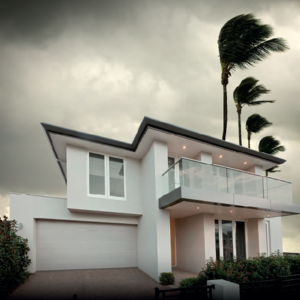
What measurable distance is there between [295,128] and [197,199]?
9347 mm

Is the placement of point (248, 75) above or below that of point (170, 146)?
above

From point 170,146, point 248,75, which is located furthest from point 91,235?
point 248,75

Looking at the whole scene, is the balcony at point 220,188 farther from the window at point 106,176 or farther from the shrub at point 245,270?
the window at point 106,176

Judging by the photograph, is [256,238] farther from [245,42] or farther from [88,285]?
[245,42]

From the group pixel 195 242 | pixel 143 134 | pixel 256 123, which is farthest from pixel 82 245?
pixel 256 123

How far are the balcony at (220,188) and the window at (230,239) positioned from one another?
2.23 m

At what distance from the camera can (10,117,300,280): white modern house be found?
10.4 m

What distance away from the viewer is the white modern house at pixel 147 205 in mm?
10406

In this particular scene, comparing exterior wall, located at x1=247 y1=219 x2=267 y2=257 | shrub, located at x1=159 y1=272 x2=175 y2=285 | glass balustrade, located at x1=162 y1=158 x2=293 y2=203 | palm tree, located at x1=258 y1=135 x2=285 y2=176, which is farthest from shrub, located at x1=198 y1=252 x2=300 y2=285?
palm tree, located at x1=258 y1=135 x2=285 y2=176

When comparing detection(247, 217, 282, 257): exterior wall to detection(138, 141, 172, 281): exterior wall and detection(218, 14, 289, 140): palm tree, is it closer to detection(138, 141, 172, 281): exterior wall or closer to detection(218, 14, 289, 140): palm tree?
detection(138, 141, 172, 281): exterior wall

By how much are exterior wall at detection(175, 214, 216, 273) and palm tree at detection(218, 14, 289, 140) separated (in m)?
9.08

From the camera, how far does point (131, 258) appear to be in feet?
42.4

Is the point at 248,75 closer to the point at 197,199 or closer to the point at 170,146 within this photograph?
the point at 170,146

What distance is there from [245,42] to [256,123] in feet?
25.4
